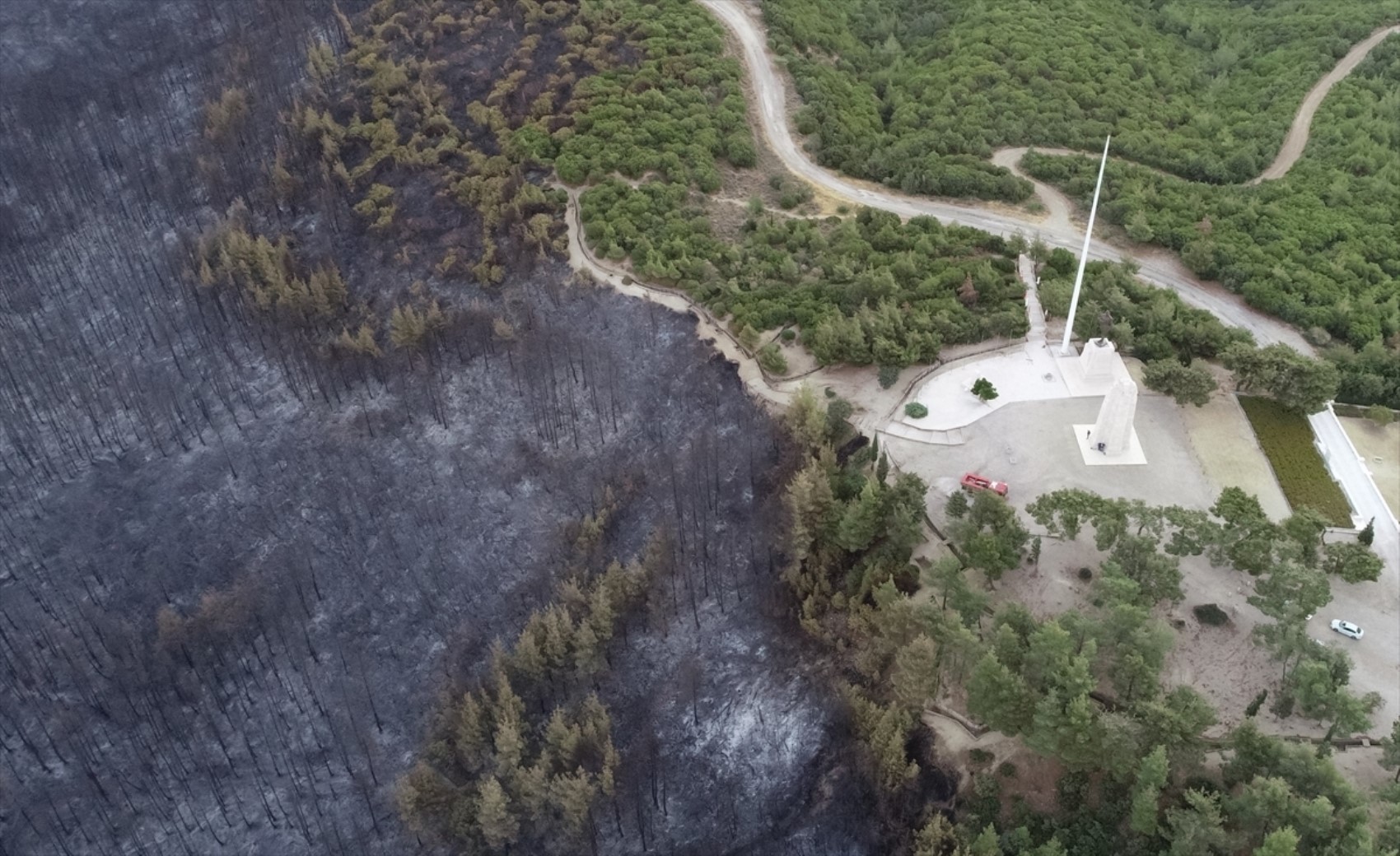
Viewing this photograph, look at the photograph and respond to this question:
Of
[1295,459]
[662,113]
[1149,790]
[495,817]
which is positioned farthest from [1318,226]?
[495,817]

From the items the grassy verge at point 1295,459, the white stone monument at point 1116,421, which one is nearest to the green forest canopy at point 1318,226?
the grassy verge at point 1295,459

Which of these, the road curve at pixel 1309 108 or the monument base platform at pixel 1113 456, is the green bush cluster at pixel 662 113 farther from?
the road curve at pixel 1309 108

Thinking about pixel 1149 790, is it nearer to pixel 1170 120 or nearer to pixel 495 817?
pixel 495 817

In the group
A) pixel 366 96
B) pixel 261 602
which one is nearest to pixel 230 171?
pixel 366 96

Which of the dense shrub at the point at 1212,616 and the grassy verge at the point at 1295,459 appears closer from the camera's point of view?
the dense shrub at the point at 1212,616

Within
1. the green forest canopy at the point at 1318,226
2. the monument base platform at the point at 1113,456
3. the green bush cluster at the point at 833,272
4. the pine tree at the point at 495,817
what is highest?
the green bush cluster at the point at 833,272

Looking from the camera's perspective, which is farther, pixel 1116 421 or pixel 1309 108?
pixel 1309 108
